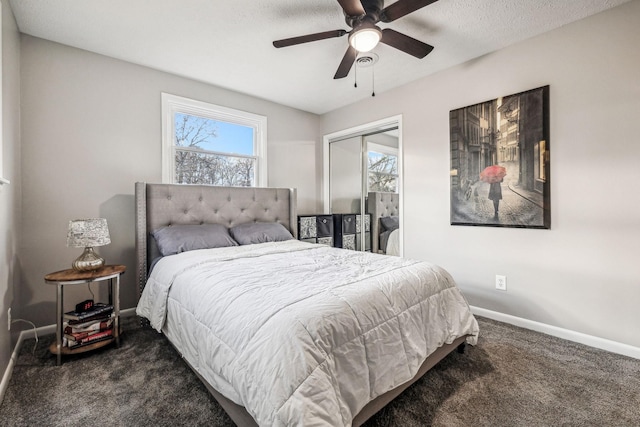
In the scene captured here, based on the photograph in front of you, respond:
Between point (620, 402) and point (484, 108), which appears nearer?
point (620, 402)

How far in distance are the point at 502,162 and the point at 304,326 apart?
8.24 feet

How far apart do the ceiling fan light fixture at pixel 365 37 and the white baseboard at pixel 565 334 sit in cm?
265

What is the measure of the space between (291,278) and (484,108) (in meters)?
2.52

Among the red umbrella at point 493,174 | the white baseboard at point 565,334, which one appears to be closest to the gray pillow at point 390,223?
the red umbrella at point 493,174

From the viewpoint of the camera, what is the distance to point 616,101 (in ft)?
7.02

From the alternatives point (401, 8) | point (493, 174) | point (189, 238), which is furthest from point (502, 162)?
point (189, 238)

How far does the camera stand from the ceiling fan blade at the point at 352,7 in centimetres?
172

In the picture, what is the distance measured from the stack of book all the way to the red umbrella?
350 cm

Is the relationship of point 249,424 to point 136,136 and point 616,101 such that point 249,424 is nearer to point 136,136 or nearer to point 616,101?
point 136,136

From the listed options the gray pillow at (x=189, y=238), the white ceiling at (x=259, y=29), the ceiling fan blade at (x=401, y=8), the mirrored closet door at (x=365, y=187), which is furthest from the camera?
the mirrored closet door at (x=365, y=187)

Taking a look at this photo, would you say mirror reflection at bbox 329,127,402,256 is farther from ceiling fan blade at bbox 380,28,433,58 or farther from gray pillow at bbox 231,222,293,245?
ceiling fan blade at bbox 380,28,433,58

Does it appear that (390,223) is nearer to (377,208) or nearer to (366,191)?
(377,208)

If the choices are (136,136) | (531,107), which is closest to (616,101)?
(531,107)

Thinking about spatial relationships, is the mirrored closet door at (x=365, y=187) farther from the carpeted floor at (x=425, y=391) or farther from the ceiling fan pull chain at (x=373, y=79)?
the carpeted floor at (x=425, y=391)
